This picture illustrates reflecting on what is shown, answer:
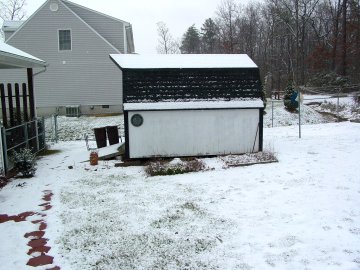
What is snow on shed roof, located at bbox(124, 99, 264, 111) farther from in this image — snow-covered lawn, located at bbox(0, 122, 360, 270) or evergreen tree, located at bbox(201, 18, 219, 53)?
evergreen tree, located at bbox(201, 18, 219, 53)

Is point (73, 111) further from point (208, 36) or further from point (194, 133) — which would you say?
point (208, 36)

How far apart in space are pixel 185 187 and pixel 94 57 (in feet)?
61.9

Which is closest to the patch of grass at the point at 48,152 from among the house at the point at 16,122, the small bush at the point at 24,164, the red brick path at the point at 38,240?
the house at the point at 16,122

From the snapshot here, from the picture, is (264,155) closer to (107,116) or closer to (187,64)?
(187,64)

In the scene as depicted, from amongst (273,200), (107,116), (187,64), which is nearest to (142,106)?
(187,64)

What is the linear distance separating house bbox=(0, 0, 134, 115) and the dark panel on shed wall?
14.5 meters

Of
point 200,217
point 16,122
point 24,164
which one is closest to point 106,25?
point 16,122

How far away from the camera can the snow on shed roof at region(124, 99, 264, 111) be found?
10.5 meters

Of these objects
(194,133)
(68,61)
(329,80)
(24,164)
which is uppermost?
(68,61)

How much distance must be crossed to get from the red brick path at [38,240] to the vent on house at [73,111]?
719 inches

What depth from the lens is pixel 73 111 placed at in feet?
82.0

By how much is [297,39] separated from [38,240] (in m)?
44.2

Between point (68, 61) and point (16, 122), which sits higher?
point (68, 61)

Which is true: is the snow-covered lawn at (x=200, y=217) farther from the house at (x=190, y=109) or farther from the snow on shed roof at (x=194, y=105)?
the snow on shed roof at (x=194, y=105)
